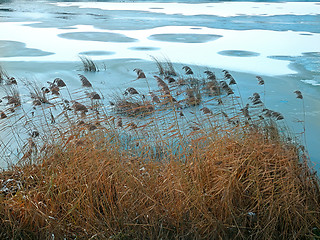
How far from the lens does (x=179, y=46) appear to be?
31.8 feet

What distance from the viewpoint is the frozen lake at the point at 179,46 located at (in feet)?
21.7

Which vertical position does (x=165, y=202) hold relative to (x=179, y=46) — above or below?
above

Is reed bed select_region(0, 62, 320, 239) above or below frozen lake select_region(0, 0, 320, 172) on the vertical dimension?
above

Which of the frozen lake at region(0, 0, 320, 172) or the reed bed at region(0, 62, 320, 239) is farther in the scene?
the frozen lake at region(0, 0, 320, 172)

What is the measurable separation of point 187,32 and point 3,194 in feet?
31.2

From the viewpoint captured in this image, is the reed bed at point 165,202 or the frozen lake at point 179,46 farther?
the frozen lake at point 179,46

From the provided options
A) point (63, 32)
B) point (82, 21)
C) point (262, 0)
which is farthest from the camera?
point (262, 0)

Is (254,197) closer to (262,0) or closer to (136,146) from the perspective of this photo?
(136,146)

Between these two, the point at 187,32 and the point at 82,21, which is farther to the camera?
the point at 82,21

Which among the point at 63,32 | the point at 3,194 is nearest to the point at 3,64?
the point at 63,32

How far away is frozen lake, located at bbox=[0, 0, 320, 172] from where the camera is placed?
6605 millimetres

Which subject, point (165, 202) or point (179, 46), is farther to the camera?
point (179, 46)

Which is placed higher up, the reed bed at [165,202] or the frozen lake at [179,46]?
the reed bed at [165,202]

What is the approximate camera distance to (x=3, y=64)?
25.8 ft
